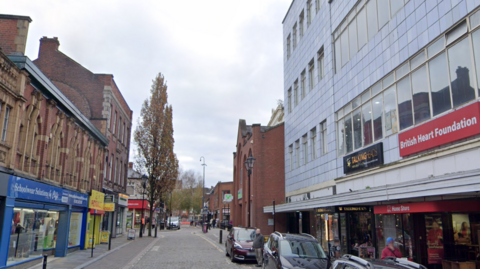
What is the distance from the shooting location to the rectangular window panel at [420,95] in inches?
475

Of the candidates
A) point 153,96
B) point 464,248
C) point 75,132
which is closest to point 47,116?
point 75,132

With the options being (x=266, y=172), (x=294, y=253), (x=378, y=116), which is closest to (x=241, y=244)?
(x=294, y=253)

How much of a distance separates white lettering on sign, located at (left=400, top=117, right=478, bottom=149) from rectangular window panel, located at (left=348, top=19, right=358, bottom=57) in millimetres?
6497

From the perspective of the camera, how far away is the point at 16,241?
1417 centimetres

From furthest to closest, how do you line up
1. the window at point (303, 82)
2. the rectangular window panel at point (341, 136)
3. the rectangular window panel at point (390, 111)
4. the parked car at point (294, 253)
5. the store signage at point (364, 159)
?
the window at point (303, 82)
the rectangular window panel at point (341, 136)
the store signage at point (364, 159)
the rectangular window panel at point (390, 111)
the parked car at point (294, 253)

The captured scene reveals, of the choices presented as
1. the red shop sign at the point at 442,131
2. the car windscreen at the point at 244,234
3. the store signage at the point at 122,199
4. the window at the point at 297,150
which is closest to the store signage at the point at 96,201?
the store signage at the point at 122,199

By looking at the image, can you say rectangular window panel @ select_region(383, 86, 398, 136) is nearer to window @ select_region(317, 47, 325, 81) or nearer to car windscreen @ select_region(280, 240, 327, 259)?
car windscreen @ select_region(280, 240, 327, 259)

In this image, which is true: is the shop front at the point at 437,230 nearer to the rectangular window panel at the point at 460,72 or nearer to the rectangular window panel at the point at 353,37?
the rectangular window panel at the point at 460,72

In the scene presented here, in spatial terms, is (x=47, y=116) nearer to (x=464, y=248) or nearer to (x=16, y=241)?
(x=16, y=241)

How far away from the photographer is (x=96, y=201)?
81.3ft

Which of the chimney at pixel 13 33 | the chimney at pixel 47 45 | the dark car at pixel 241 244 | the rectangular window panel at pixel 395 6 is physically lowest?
the dark car at pixel 241 244

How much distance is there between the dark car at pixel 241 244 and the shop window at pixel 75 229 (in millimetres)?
9119

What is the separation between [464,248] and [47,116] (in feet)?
55.9

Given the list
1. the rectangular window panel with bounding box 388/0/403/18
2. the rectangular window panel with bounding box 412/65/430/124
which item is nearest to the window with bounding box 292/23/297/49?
the rectangular window panel with bounding box 388/0/403/18
